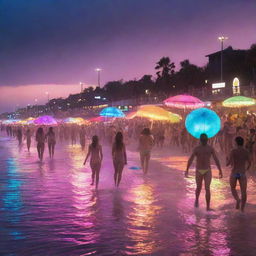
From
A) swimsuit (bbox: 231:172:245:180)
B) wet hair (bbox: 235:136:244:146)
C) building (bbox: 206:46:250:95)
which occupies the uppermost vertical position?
building (bbox: 206:46:250:95)

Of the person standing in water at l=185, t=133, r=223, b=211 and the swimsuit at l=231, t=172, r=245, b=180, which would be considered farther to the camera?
the person standing in water at l=185, t=133, r=223, b=211

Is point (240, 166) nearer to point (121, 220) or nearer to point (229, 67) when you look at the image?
point (121, 220)

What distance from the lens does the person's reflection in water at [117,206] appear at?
7.62 m

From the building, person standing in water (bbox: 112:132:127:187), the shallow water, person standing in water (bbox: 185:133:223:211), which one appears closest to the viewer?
the shallow water

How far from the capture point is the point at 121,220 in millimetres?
7250

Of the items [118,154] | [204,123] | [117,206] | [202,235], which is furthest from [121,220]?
[204,123]

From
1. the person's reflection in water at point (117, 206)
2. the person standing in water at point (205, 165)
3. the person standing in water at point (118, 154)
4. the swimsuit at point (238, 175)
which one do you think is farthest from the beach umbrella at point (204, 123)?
the swimsuit at point (238, 175)

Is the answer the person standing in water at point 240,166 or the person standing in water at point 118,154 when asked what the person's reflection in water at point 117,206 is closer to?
the person standing in water at point 118,154

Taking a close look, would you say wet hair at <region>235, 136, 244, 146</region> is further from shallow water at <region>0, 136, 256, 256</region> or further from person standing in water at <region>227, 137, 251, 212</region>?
shallow water at <region>0, 136, 256, 256</region>

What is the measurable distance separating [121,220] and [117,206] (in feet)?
3.79

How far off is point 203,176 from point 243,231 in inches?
67.6

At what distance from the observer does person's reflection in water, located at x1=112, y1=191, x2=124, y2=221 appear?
300 inches

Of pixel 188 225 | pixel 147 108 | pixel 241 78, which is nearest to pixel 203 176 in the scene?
pixel 188 225

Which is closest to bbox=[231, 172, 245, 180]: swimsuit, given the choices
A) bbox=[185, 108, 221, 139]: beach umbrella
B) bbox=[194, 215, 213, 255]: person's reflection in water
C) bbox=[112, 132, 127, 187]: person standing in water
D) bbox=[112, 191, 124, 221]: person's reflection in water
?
bbox=[194, 215, 213, 255]: person's reflection in water
